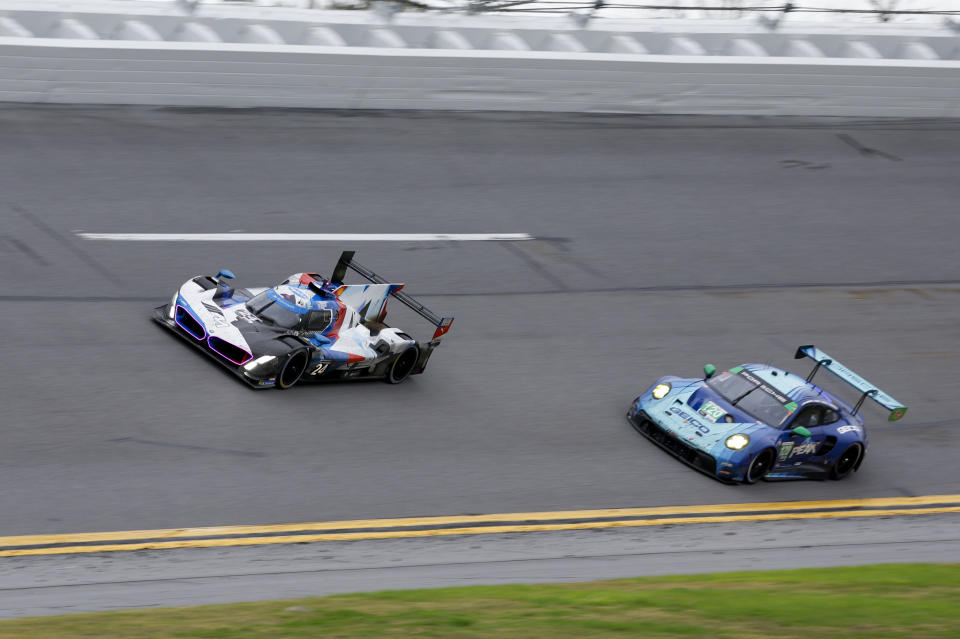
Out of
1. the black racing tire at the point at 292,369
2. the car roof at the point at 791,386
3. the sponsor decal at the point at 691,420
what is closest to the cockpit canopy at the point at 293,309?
the black racing tire at the point at 292,369

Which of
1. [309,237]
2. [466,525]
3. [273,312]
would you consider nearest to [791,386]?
[466,525]

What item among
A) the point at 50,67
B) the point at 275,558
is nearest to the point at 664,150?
the point at 50,67

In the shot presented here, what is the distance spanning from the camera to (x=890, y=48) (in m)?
26.1

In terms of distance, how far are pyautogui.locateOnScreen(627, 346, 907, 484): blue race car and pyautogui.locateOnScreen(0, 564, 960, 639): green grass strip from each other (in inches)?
129

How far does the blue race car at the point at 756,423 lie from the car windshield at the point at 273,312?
13.3 feet

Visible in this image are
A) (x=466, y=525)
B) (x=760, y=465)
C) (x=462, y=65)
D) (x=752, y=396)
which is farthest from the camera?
(x=462, y=65)

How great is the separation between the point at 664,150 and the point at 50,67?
34.4ft

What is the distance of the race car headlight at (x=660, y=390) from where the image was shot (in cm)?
1459

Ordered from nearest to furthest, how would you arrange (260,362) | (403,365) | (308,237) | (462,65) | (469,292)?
(260,362) < (403,365) < (469,292) < (308,237) < (462,65)

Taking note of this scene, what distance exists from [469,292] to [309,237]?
2523mm

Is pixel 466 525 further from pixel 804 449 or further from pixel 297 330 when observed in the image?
pixel 804 449

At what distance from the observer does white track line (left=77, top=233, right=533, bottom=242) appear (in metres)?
17.0

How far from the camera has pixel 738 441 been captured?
45.3 feet

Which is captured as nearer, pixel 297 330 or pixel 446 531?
pixel 446 531
